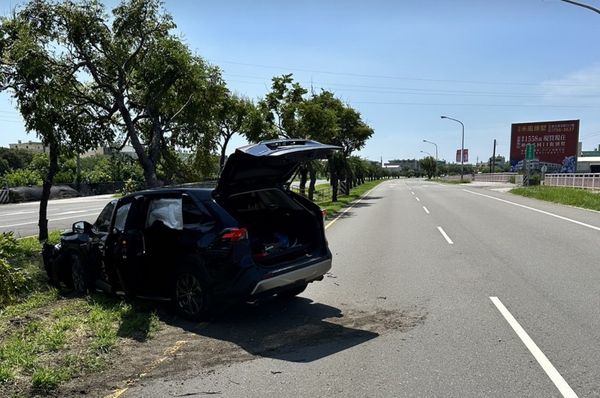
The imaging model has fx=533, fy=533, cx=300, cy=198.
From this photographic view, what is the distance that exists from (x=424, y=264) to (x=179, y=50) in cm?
662

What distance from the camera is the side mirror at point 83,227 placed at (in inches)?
305

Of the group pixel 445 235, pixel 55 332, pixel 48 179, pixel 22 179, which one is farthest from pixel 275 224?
pixel 22 179

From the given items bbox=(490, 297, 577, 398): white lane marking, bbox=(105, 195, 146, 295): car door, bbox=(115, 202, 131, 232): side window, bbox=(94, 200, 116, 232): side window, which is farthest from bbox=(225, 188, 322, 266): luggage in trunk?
bbox=(490, 297, 577, 398): white lane marking

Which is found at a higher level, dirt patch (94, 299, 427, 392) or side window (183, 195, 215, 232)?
side window (183, 195, 215, 232)

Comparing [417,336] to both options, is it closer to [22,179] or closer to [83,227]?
[83,227]

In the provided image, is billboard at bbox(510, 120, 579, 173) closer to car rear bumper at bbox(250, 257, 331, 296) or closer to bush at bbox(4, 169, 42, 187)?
bush at bbox(4, 169, 42, 187)

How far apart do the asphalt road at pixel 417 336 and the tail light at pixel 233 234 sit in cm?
106

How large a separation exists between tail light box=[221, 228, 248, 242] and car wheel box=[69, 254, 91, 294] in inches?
116

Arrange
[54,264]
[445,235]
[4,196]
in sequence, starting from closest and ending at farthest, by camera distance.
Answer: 1. [54,264]
2. [445,235]
3. [4,196]

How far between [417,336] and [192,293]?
8.68 ft

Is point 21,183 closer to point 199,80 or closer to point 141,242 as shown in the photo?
point 199,80

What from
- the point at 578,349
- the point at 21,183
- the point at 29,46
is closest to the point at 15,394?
the point at 578,349

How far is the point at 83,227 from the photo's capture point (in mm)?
7852

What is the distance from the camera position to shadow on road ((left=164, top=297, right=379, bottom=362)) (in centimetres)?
537
